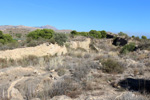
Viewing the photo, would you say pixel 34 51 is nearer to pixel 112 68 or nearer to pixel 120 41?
pixel 112 68

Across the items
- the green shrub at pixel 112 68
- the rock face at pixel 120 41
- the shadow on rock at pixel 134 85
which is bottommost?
the shadow on rock at pixel 134 85

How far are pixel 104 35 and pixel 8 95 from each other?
37682 millimetres

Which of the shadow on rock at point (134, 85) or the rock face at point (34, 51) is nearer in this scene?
the shadow on rock at point (134, 85)

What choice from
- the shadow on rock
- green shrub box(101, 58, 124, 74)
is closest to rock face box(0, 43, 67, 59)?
green shrub box(101, 58, 124, 74)

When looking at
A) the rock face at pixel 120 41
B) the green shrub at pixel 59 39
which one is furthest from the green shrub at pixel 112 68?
the rock face at pixel 120 41

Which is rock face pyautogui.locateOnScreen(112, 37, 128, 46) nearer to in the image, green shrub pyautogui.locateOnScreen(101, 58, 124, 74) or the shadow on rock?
green shrub pyautogui.locateOnScreen(101, 58, 124, 74)

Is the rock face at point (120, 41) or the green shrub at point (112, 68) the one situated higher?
the rock face at point (120, 41)

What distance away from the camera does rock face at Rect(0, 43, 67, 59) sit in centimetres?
1066

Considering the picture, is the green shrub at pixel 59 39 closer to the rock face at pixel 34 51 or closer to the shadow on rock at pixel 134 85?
the rock face at pixel 34 51

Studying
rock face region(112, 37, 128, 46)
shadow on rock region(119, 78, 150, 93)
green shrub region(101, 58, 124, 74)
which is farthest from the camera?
rock face region(112, 37, 128, 46)

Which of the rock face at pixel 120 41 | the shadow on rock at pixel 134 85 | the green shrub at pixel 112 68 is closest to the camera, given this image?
the shadow on rock at pixel 134 85

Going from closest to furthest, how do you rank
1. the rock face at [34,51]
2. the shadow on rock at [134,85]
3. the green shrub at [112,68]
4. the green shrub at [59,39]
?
the shadow on rock at [134,85]
the green shrub at [112,68]
the rock face at [34,51]
the green shrub at [59,39]

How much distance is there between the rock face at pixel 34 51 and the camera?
1066 centimetres

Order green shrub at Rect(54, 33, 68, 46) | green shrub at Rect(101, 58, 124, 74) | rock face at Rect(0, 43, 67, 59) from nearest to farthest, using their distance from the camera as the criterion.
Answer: green shrub at Rect(101, 58, 124, 74) < rock face at Rect(0, 43, 67, 59) < green shrub at Rect(54, 33, 68, 46)
